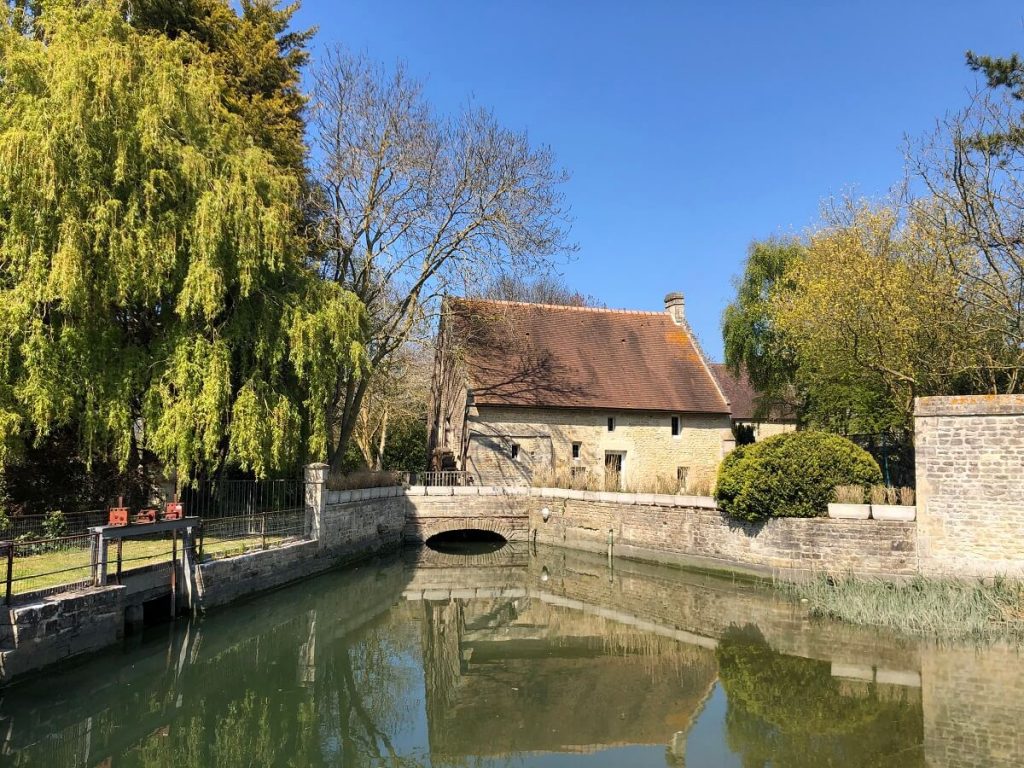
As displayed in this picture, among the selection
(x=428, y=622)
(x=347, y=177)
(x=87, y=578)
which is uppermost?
(x=347, y=177)

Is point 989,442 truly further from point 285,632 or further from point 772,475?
point 285,632

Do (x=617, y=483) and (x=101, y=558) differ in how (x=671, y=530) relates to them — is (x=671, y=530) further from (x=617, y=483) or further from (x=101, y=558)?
(x=101, y=558)

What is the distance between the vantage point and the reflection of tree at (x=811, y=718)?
6367 millimetres

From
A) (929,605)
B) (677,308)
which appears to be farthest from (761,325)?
(929,605)

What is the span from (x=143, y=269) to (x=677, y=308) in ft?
67.6

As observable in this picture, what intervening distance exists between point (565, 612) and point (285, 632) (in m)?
5.18

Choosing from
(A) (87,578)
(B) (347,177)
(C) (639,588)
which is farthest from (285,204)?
(C) (639,588)

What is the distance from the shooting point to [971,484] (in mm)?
11859

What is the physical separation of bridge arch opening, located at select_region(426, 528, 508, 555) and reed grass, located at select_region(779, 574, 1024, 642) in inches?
411

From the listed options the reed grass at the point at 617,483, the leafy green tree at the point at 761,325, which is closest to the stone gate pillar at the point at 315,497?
the reed grass at the point at 617,483

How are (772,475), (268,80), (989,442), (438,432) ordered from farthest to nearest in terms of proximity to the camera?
(438,432) → (268,80) → (772,475) → (989,442)

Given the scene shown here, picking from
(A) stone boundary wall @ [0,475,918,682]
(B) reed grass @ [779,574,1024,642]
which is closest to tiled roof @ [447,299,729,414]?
(A) stone boundary wall @ [0,475,918,682]

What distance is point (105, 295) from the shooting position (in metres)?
11.3

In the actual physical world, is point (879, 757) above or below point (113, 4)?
below
